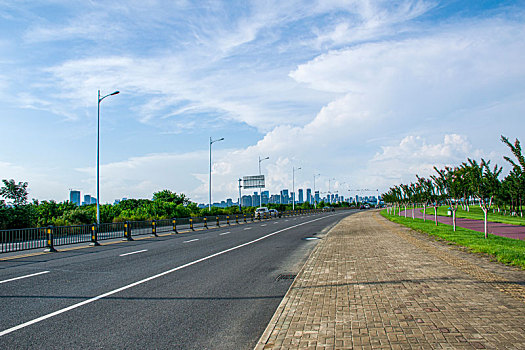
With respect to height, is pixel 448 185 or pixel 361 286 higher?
pixel 448 185

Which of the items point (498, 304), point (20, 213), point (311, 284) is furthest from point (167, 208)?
point (498, 304)

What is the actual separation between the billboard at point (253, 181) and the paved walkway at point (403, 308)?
6137 centimetres

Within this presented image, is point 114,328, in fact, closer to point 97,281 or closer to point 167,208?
point 97,281

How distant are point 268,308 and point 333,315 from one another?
146 centimetres

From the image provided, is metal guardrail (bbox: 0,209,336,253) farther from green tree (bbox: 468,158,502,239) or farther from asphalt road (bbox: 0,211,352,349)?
green tree (bbox: 468,158,502,239)

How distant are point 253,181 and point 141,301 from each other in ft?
215

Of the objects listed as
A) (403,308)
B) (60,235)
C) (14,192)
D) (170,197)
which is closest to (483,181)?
(403,308)

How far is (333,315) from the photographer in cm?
609

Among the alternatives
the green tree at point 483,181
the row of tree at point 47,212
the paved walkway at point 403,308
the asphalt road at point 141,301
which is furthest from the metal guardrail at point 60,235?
the green tree at point 483,181

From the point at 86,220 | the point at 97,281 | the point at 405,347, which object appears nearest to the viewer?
the point at 405,347

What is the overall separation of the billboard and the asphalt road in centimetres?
5843

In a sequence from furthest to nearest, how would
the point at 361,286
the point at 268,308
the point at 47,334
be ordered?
the point at 361,286 → the point at 268,308 → the point at 47,334

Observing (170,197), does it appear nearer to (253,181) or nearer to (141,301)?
(253,181)

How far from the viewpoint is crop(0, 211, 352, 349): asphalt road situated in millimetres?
5531
